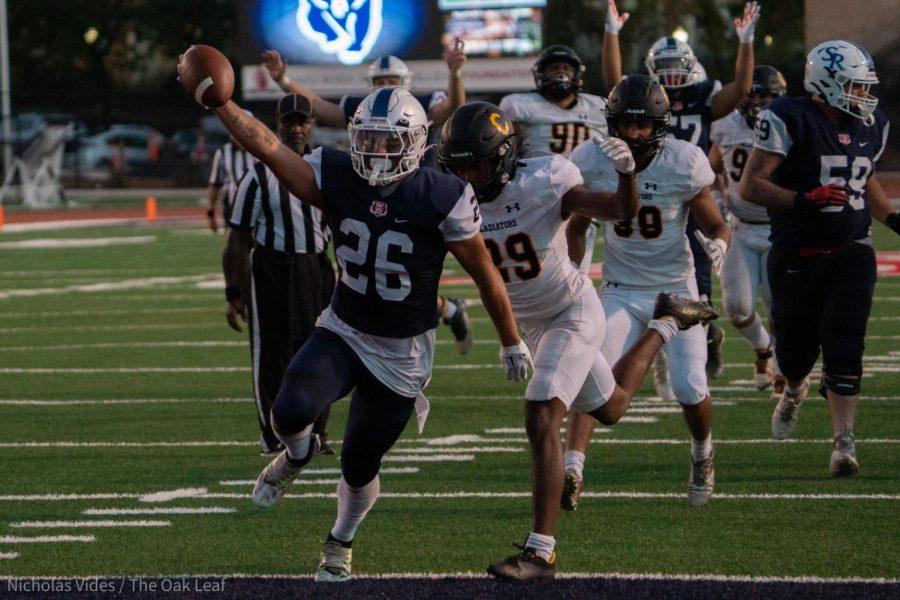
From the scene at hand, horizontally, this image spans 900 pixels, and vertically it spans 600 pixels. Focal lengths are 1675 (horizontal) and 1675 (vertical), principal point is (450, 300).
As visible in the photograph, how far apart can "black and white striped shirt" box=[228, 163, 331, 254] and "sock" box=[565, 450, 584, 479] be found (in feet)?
6.30

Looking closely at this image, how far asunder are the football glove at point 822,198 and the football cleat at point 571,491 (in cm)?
157

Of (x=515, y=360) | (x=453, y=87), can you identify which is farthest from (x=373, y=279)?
(x=453, y=87)

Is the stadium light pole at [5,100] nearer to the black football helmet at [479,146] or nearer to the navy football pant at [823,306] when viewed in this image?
the navy football pant at [823,306]

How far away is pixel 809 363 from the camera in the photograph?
24.9 ft

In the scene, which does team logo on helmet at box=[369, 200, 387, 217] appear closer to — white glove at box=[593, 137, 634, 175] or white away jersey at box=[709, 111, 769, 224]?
white glove at box=[593, 137, 634, 175]

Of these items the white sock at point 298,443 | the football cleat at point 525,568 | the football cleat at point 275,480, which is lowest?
the football cleat at point 525,568

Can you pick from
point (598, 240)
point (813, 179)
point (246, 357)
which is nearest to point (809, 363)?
point (813, 179)

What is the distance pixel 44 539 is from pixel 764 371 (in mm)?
4887

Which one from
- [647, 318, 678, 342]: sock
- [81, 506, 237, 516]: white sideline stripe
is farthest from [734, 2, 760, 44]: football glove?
[81, 506, 237, 516]: white sideline stripe

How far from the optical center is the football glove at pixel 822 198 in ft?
22.9

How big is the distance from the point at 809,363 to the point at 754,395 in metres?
1.95

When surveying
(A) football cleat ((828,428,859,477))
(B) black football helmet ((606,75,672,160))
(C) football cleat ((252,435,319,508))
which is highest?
(B) black football helmet ((606,75,672,160))

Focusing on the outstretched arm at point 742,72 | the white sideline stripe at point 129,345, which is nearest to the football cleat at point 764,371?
the outstretched arm at point 742,72

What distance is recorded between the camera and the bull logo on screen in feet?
97.3
